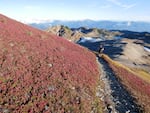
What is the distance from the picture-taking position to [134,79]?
48.4 meters

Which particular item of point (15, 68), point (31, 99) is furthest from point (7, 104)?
point (15, 68)

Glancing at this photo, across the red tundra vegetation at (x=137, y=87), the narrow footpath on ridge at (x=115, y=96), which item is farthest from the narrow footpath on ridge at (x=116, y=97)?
the red tundra vegetation at (x=137, y=87)

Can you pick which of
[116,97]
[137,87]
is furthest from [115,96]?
[137,87]

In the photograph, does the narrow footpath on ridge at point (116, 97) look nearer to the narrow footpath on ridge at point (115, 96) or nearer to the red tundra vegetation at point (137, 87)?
the narrow footpath on ridge at point (115, 96)

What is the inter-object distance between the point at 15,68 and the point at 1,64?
195cm

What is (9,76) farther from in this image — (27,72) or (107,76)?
(107,76)

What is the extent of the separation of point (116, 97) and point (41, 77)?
11250mm

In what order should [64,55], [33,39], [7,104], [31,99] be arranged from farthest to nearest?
1. [33,39]
2. [64,55]
3. [31,99]
4. [7,104]

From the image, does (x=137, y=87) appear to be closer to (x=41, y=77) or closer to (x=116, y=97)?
(x=116, y=97)

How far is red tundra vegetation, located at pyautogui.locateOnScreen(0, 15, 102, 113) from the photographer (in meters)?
28.3

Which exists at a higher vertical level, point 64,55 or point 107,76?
point 64,55

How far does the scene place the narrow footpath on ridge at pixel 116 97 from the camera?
111 feet

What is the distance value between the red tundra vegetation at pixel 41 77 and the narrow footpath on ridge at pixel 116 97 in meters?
1.78

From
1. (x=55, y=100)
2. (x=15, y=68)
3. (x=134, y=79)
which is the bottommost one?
(x=134, y=79)
